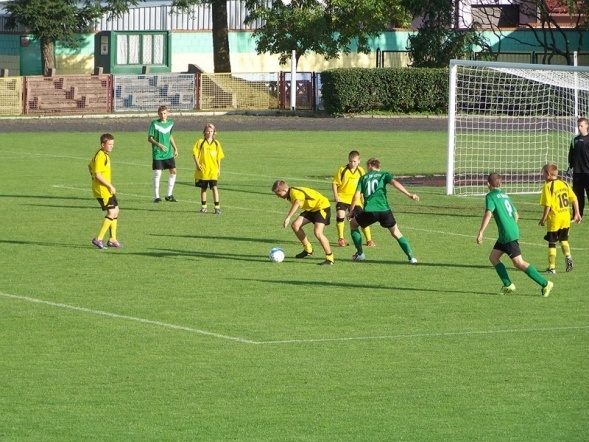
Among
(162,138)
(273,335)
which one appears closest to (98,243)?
(162,138)

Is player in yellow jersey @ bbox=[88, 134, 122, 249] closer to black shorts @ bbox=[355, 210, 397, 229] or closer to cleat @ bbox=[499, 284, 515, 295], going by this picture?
black shorts @ bbox=[355, 210, 397, 229]

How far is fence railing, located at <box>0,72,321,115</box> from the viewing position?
51.4 metres

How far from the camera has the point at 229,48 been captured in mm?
64500

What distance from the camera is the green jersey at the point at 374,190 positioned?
18203 mm

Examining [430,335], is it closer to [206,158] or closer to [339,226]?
[339,226]

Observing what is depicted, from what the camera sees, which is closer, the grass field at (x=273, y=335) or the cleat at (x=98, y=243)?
the grass field at (x=273, y=335)

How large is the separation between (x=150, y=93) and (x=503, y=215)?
38.9 m

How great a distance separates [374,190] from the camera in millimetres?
18234

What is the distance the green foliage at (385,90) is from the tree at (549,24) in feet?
22.3

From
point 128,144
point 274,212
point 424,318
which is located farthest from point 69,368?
point 128,144

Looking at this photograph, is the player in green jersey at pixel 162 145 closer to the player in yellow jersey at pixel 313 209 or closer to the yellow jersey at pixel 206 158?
→ the yellow jersey at pixel 206 158

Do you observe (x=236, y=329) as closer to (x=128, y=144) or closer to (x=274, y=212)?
(x=274, y=212)

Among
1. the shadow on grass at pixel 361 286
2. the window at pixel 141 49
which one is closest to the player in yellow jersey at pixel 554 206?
the shadow on grass at pixel 361 286

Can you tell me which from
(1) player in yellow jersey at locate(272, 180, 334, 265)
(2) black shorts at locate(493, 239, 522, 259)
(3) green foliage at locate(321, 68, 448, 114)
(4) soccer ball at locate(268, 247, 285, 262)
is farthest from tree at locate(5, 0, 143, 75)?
(2) black shorts at locate(493, 239, 522, 259)
